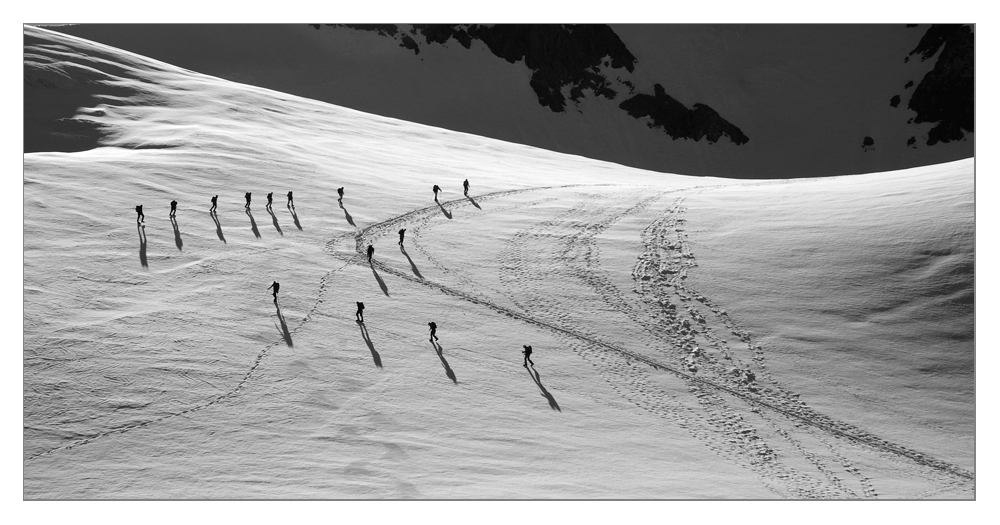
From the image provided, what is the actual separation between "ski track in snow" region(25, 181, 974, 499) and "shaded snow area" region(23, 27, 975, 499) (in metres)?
0.09

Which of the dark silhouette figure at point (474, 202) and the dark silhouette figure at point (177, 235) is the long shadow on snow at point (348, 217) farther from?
the dark silhouette figure at point (177, 235)

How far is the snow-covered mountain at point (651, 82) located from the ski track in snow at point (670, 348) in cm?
6013

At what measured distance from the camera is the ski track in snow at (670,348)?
707 inches

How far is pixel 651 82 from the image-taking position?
102 metres

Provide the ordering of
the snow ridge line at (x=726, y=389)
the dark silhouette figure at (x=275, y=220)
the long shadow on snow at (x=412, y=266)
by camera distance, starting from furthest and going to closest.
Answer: the dark silhouette figure at (x=275, y=220), the long shadow on snow at (x=412, y=266), the snow ridge line at (x=726, y=389)

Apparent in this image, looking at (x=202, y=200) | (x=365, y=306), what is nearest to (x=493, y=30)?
(x=202, y=200)

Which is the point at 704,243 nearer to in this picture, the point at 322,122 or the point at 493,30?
the point at 322,122

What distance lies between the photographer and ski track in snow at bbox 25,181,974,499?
18.0 metres

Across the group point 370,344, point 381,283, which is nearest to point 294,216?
point 381,283

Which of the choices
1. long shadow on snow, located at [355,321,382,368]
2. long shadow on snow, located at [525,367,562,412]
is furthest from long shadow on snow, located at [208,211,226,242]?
long shadow on snow, located at [525,367,562,412]

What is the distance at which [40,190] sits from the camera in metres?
28.2

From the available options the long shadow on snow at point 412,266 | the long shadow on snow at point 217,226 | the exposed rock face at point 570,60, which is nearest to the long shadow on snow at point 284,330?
the long shadow on snow at point 412,266

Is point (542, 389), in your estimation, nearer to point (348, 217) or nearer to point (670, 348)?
point (670, 348)

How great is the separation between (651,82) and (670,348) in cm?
8455
